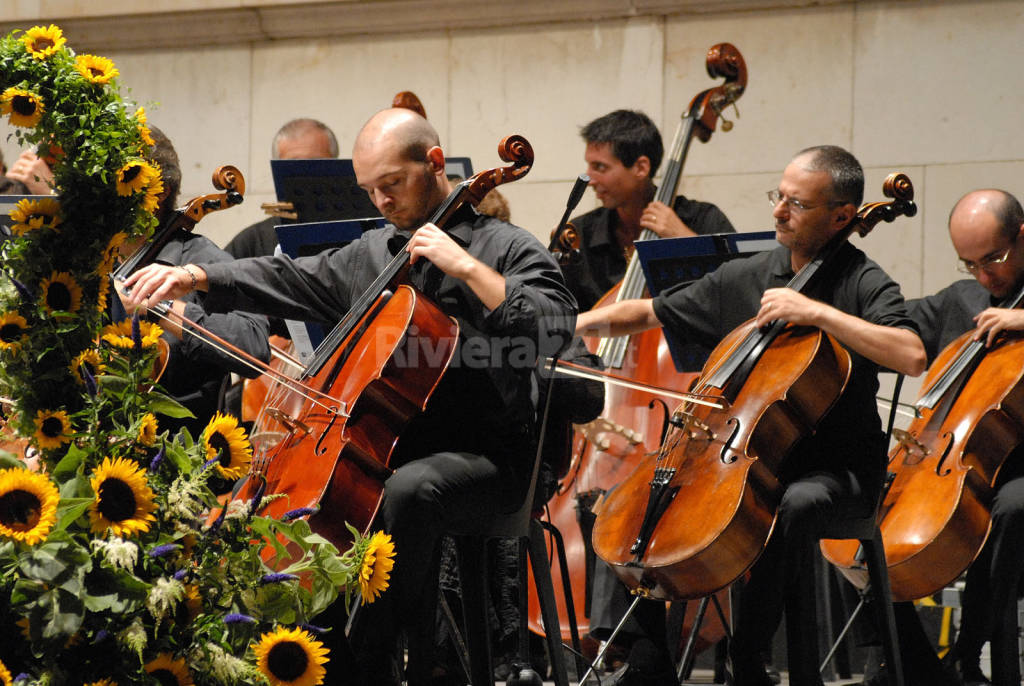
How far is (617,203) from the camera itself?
3799 millimetres

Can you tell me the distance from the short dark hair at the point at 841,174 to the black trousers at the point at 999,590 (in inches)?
28.7

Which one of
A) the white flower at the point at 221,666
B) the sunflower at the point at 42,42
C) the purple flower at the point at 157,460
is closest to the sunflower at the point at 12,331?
the purple flower at the point at 157,460

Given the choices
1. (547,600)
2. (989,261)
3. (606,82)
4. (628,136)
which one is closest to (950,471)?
(989,261)

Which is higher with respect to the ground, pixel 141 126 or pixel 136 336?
pixel 141 126

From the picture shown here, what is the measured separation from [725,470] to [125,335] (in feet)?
3.99

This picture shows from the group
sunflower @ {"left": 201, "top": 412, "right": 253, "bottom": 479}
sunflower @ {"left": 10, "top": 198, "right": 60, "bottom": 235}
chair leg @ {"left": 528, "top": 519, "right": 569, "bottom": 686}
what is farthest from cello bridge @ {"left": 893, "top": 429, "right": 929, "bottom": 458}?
sunflower @ {"left": 10, "top": 198, "right": 60, "bottom": 235}

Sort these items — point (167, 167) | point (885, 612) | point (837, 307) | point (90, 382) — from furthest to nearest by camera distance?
point (167, 167) → point (837, 307) → point (885, 612) → point (90, 382)

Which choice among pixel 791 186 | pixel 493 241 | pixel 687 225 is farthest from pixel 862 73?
pixel 493 241

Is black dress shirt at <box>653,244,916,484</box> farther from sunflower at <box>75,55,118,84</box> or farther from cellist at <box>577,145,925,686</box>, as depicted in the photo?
sunflower at <box>75,55,118,84</box>

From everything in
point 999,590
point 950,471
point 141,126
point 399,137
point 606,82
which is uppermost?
point 606,82

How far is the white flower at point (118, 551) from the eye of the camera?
1.39m

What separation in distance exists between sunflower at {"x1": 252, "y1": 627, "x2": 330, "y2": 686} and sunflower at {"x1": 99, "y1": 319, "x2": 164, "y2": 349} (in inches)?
15.1

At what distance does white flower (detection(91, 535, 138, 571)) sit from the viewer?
1387 mm

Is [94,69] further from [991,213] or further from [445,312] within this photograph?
[991,213]
